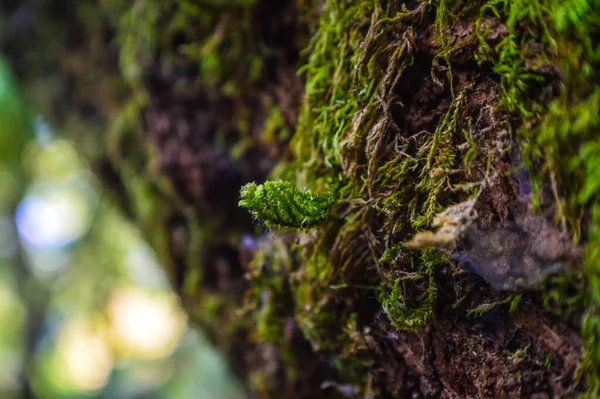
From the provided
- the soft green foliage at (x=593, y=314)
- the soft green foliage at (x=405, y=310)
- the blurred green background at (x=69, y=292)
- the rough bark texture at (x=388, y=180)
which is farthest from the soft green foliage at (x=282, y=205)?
the blurred green background at (x=69, y=292)

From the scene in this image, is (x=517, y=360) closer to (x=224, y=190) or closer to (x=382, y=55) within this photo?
(x=382, y=55)

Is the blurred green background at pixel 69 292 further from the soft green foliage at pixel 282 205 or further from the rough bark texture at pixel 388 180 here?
the soft green foliage at pixel 282 205

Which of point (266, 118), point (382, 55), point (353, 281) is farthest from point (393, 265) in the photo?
point (266, 118)

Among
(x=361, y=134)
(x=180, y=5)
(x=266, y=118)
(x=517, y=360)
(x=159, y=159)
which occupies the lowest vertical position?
(x=517, y=360)

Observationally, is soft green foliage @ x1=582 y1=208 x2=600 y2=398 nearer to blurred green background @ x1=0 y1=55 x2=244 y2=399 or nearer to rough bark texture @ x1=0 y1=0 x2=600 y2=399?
rough bark texture @ x1=0 y1=0 x2=600 y2=399

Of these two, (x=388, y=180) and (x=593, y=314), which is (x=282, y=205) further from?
(x=593, y=314)
